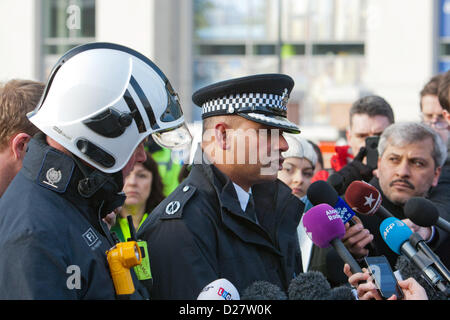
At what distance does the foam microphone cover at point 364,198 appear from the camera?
2.90m

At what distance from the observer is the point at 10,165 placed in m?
2.67

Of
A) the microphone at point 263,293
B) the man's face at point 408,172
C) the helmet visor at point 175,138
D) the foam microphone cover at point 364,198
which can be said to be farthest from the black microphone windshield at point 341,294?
the man's face at point 408,172

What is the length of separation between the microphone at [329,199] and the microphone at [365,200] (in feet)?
0.27

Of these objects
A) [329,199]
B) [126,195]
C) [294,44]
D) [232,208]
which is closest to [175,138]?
[126,195]

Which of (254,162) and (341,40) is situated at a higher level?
(341,40)

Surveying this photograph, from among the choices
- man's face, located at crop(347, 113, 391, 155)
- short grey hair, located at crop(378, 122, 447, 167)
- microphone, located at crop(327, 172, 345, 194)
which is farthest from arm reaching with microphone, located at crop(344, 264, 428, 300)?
man's face, located at crop(347, 113, 391, 155)

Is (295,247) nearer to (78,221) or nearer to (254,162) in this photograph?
(254,162)

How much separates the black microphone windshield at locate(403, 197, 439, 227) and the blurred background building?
15.0 metres

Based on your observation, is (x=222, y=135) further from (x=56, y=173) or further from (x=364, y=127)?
(x=364, y=127)

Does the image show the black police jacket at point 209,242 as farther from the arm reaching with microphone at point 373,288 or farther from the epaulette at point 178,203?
the arm reaching with microphone at point 373,288

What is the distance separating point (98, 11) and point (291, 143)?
16.1 m

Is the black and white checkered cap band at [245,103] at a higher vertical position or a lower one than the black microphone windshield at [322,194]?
higher
